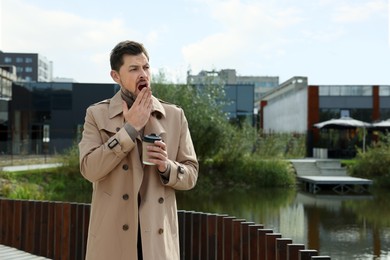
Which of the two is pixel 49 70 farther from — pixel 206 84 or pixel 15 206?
pixel 15 206

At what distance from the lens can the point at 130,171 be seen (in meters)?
2.64

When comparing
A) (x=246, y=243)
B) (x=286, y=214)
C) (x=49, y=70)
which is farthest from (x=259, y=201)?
(x=49, y=70)

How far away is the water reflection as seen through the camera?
1212cm

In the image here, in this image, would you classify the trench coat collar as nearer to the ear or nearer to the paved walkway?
the ear

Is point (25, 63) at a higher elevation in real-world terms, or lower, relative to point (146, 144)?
higher

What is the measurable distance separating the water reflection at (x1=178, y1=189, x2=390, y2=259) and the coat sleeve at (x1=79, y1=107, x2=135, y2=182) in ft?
29.6

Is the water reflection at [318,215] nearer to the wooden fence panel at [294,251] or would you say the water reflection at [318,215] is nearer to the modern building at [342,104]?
the wooden fence panel at [294,251]

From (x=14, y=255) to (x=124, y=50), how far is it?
4.30 metres

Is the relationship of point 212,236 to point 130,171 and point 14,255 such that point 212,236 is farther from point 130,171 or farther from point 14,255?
point 130,171

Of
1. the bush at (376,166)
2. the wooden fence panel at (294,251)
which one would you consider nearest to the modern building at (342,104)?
the bush at (376,166)

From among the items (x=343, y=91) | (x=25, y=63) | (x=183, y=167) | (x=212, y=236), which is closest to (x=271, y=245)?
(x=212, y=236)

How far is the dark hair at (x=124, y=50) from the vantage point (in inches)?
105

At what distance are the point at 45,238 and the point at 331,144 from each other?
33.2 meters

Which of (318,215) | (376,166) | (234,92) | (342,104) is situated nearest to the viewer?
(318,215)
